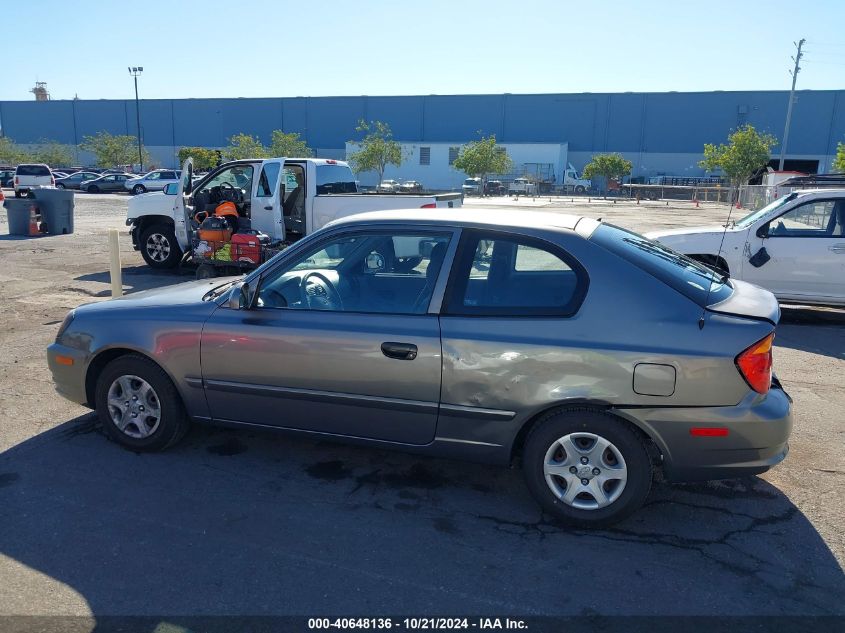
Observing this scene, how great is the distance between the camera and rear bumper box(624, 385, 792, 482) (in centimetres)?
341

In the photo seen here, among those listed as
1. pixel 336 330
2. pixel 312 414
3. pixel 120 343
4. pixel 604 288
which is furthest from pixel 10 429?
pixel 604 288

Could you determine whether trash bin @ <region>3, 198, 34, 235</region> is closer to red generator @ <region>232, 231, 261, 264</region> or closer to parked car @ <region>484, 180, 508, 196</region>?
red generator @ <region>232, 231, 261, 264</region>

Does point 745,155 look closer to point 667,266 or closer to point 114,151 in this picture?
point 667,266

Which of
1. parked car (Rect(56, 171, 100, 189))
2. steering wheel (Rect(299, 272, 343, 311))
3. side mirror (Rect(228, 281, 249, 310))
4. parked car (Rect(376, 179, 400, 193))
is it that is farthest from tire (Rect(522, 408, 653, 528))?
parked car (Rect(56, 171, 100, 189))

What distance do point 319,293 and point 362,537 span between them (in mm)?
1522

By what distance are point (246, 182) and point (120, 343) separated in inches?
294

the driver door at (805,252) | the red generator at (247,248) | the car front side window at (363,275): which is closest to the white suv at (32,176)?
the red generator at (247,248)

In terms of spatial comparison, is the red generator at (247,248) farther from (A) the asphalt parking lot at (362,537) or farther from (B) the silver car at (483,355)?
(B) the silver car at (483,355)

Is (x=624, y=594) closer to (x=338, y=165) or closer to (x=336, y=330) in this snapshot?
(x=336, y=330)

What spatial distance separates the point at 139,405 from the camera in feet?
14.6

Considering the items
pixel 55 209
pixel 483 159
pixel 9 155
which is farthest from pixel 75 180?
pixel 55 209

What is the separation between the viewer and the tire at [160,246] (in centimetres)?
1231

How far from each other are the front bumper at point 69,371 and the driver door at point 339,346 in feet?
3.27

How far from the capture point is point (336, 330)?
3.90 meters
